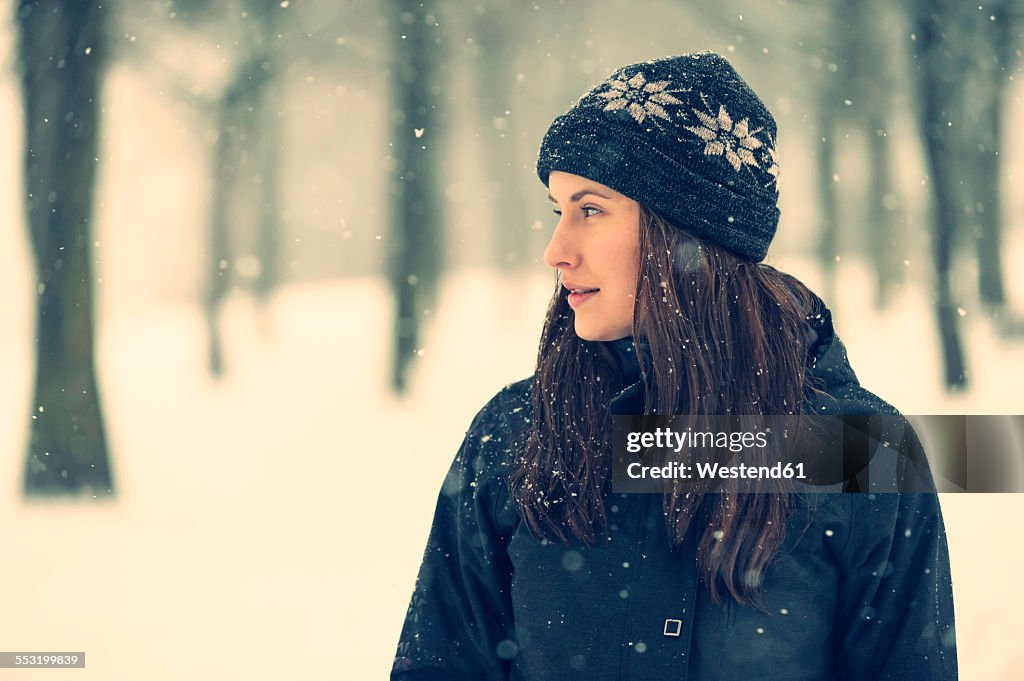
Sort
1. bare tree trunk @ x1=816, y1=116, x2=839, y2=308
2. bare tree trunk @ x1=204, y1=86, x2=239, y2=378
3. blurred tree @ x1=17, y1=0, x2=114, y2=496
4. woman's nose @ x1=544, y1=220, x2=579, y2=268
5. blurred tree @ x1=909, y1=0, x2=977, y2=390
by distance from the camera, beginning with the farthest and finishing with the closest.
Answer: bare tree trunk @ x1=204, y1=86, x2=239, y2=378
bare tree trunk @ x1=816, y1=116, x2=839, y2=308
blurred tree @ x1=909, y1=0, x2=977, y2=390
blurred tree @ x1=17, y1=0, x2=114, y2=496
woman's nose @ x1=544, y1=220, x2=579, y2=268

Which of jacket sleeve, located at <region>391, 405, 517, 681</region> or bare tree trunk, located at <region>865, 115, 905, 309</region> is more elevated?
bare tree trunk, located at <region>865, 115, 905, 309</region>

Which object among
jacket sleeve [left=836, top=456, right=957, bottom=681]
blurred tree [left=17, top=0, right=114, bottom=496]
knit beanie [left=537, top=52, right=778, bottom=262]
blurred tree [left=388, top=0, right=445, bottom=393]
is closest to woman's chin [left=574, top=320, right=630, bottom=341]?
knit beanie [left=537, top=52, right=778, bottom=262]

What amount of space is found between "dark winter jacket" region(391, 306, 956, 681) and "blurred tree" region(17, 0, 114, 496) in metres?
3.43

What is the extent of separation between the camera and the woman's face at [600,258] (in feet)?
5.30

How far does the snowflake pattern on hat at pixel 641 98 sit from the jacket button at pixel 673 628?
3.01ft

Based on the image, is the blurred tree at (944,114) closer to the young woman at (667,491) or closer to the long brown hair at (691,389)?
the young woman at (667,491)

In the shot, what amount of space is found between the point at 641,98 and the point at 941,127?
3455 millimetres

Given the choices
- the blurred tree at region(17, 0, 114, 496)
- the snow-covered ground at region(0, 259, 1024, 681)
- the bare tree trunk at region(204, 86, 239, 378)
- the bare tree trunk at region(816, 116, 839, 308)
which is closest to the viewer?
the snow-covered ground at region(0, 259, 1024, 681)

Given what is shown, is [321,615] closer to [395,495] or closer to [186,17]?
[395,495]

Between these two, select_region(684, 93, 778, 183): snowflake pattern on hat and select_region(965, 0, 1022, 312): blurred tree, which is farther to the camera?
select_region(965, 0, 1022, 312): blurred tree

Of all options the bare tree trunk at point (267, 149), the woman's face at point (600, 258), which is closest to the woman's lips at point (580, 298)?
the woman's face at point (600, 258)

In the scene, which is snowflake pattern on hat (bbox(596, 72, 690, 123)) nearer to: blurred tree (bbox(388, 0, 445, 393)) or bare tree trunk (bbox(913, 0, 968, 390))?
blurred tree (bbox(388, 0, 445, 393))

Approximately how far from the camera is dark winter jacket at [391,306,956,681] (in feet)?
4.89

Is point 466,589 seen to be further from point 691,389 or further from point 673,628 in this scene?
point 691,389
